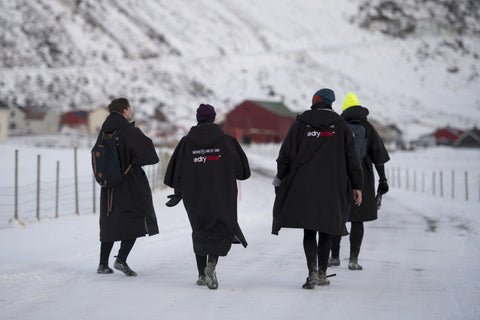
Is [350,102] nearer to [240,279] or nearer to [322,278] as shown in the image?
[322,278]

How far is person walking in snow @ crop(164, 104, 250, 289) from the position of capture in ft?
22.6

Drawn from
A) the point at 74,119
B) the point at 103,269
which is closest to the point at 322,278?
the point at 103,269

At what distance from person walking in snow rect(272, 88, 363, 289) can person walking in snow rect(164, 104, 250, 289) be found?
1.64 ft

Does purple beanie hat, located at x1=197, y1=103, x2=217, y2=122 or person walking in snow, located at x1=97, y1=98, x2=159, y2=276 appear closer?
purple beanie hat, located at x1=197, y1=103, x2=217, y2=122

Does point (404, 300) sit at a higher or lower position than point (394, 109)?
lower

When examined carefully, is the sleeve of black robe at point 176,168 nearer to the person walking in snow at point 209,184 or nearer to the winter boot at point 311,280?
the person walking in snow at point 209,184

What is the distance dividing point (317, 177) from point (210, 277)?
1.47 meters

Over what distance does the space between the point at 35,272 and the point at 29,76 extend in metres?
113

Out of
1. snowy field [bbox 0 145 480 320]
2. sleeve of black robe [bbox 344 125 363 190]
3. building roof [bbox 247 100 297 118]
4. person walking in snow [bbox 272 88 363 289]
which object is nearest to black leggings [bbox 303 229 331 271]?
person walking in snow [bbox 272 88 363 289]

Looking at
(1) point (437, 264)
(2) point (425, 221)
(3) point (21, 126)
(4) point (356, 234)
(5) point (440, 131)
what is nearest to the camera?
(4) point (356, 234)

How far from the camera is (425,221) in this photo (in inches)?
603

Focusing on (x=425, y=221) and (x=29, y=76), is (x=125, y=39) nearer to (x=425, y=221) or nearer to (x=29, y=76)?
(x=29, y=76)

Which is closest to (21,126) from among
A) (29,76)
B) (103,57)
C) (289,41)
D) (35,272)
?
(29,76)

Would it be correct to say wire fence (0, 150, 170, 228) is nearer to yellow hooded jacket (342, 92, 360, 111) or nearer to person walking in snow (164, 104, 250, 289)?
person walking in snow (164, 104, 250, 289)
